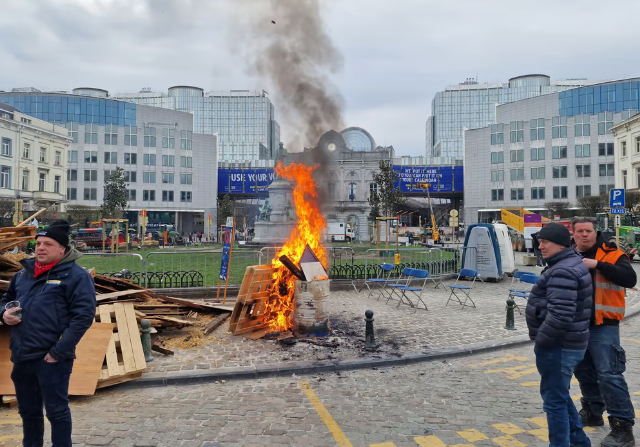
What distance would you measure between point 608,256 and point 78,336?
5.05m

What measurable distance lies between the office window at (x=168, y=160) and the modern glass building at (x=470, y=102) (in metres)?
60.7

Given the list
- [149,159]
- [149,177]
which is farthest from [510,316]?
[149,159]

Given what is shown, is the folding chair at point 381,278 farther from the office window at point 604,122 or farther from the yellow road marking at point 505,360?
the office window at point 604,122

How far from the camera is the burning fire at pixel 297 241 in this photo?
868 centimetres

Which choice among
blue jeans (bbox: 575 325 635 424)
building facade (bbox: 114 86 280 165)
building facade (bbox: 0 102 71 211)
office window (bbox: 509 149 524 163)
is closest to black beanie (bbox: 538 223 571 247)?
blue jeans (bbox: 575 325 635 424)

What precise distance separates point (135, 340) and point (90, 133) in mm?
66040

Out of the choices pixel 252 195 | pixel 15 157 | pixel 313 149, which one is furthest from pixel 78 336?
pixel 252 195

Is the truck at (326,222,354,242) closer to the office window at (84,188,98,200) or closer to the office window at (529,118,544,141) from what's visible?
the office window at (529,118,544,141)

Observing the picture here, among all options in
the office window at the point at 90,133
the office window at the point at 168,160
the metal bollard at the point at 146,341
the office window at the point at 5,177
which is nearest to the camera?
the metal bollard at the point at 146,341

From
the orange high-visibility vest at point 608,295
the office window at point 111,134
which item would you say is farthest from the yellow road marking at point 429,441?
the office window at point 111,134

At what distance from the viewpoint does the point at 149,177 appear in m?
63.6

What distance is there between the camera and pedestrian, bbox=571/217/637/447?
395cm

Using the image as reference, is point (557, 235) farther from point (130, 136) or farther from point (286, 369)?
point (130, 136)

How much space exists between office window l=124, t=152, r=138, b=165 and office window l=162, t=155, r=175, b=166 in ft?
13.2
